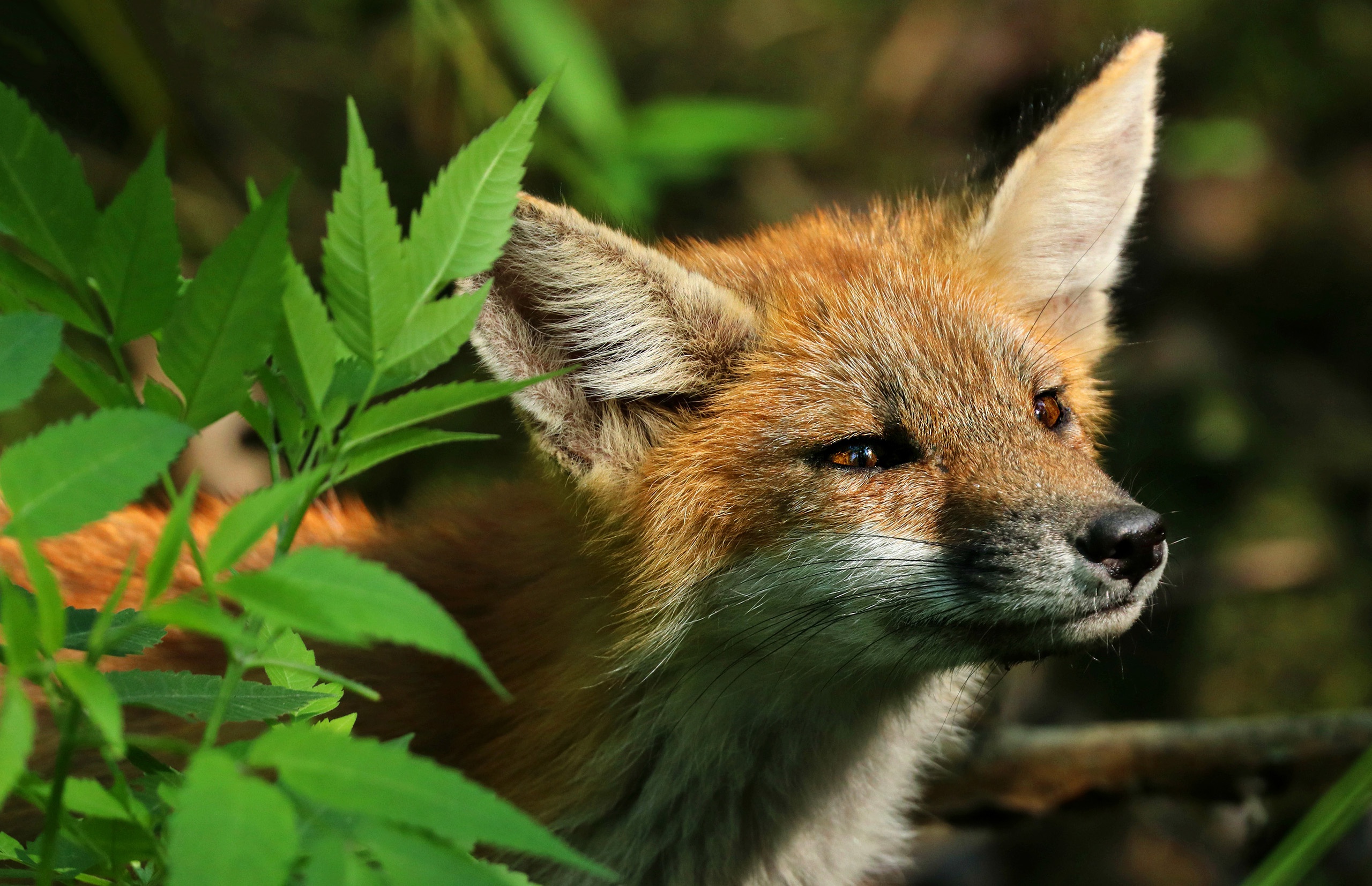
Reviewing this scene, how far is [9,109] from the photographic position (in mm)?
1684

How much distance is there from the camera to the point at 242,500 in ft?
4.79

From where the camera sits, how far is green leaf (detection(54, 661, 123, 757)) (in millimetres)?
1284

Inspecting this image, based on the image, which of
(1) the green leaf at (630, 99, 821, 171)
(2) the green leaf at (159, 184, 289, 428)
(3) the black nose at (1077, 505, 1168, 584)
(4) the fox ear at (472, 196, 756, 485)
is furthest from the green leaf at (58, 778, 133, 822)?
(1) the green leaf at (630, 99, 821, 171)

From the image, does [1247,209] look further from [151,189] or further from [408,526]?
[151,189]

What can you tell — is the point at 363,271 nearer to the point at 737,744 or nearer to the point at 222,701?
the point at 222,701

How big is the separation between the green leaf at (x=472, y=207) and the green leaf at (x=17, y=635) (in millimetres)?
677

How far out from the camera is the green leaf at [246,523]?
141 centimetres

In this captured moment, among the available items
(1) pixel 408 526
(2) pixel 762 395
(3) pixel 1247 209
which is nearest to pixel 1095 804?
(2) pixel 762 395

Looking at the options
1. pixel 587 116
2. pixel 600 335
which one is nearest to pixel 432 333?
pixel 600 335

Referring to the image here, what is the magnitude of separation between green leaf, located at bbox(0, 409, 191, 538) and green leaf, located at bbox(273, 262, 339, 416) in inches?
10.9

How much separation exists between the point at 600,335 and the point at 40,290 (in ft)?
4.76

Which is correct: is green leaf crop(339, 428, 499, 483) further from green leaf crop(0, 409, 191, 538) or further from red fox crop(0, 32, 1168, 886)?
red fox crop(0, 32, 1168, 886)

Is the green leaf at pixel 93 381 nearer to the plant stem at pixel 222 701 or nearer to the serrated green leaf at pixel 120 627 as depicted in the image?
the serrated green leaf at pixel 120 627

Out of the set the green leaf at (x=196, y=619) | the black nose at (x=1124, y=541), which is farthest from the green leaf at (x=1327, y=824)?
the green leaf at (x=196, y=619)
